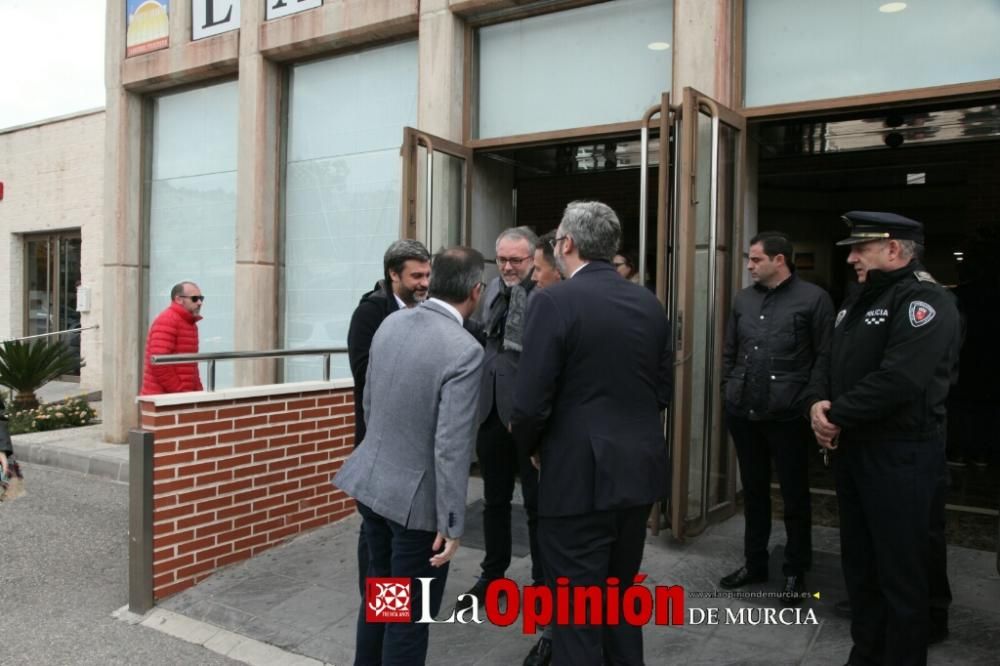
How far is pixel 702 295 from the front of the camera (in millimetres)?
5113

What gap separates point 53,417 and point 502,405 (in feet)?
29.0

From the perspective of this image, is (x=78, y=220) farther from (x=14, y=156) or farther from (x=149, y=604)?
(x=149, y=604)

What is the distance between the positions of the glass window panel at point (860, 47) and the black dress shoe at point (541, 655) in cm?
385

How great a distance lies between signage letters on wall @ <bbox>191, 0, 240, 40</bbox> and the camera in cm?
836

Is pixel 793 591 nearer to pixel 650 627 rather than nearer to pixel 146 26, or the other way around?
pixel 650 627

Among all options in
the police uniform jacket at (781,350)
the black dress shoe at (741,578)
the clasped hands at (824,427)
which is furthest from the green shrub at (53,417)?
the clasped hands at (824,427)

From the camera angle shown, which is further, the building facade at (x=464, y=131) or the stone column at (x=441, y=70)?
the stone column at (x=441, y=70)

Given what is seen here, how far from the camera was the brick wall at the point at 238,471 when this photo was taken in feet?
15.1

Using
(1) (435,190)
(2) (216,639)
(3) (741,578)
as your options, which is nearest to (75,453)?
(1) (435,190)

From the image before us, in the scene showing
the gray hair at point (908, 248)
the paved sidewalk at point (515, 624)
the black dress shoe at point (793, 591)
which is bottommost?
the paved sidewalk at point (515, 624)

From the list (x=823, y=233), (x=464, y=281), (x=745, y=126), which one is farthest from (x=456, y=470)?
(x=823, y=233)

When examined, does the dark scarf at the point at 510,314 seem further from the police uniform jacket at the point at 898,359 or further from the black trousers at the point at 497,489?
the police uniform jacket at the point at 898,359

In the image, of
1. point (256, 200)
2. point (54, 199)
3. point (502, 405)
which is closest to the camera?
point (502, 405)

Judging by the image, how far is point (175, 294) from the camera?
6.69 m
